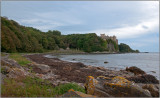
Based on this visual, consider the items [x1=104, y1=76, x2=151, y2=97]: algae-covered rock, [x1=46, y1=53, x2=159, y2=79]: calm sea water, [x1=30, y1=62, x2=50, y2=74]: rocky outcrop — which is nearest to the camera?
[x1=104, y1=76, x2=151, y2=97]: algae-covered rock

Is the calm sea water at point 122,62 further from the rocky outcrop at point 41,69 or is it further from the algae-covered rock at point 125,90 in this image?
the algae-covered rock at point 125,90

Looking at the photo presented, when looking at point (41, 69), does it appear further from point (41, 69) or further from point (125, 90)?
point (125, 90)

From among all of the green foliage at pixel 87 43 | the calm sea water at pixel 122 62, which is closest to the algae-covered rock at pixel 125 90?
the calm sea water at pixel 122 62

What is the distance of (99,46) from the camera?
166m

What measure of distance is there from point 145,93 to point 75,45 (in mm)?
164268

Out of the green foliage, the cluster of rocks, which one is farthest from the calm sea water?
the green foliage

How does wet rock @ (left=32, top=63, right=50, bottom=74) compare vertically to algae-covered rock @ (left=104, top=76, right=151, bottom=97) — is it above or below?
below

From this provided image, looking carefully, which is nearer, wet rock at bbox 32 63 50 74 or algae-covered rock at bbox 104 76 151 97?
algae-covered rock at bbox 104 76 151 97

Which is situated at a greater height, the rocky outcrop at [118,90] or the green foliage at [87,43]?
the green foliage at [87,43]

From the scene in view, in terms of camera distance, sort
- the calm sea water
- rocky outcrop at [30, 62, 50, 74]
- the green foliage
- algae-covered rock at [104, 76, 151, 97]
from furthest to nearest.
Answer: the green foliage → the calm sea water → rocky outcrop at [30, 62, 50, 74] → algae-covered rock at [104, 76, 151, 97]

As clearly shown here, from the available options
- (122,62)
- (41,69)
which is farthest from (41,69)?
(122,62)

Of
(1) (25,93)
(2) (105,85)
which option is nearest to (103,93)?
(2) (105,85)

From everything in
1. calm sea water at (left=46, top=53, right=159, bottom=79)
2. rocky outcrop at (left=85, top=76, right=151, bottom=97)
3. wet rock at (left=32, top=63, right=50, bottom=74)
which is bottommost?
calm sea water at (left=46, top=53, right=159, bottom=79)

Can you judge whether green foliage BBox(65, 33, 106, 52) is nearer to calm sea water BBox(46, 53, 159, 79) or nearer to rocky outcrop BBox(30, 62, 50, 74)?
calm sea water BBox(46, 53, 159, 79)
